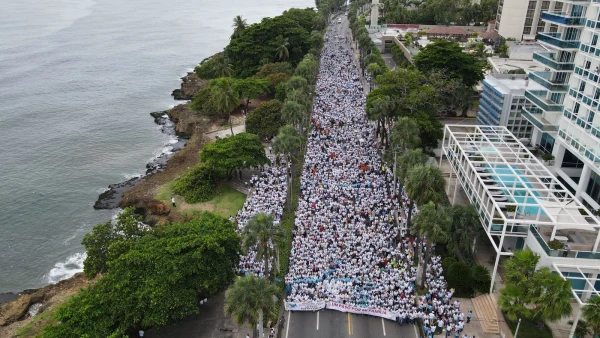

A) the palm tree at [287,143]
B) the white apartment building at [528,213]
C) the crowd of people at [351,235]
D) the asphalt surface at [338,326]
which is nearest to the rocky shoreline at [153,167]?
the crowd of people at [351,235]

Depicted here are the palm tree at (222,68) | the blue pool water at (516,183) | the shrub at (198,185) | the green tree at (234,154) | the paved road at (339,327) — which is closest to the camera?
the paved road at (339,327)

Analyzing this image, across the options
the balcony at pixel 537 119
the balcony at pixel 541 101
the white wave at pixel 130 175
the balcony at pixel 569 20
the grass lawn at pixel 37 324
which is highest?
the balcony at pixel 569 20

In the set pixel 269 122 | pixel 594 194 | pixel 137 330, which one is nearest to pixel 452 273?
pixel 594 194

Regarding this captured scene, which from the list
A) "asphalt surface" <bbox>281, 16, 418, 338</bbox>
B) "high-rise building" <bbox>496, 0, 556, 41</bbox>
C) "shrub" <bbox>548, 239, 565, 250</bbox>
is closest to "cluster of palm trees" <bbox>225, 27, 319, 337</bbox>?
"asphalt surface" <bbox>281, 16, 418, 338</bbox>

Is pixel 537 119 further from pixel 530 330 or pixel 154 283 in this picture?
pixel 154 283

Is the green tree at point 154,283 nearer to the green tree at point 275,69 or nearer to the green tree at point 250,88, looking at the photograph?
the green tree at point 250,88

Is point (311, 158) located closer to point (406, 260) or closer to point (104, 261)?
point (406, 260)

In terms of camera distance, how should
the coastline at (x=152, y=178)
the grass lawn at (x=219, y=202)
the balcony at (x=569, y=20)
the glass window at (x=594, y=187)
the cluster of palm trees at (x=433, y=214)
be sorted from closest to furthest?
the cluster of palm trees at (x=433, y=214) < the coastline at (x=152, y=178) < the glass window at (x=594, y=187) < the balcony at (x=569, y=20) < the grass lawn at (x=219, y=202)

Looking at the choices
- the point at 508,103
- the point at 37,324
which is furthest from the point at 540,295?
the point at 37,324
